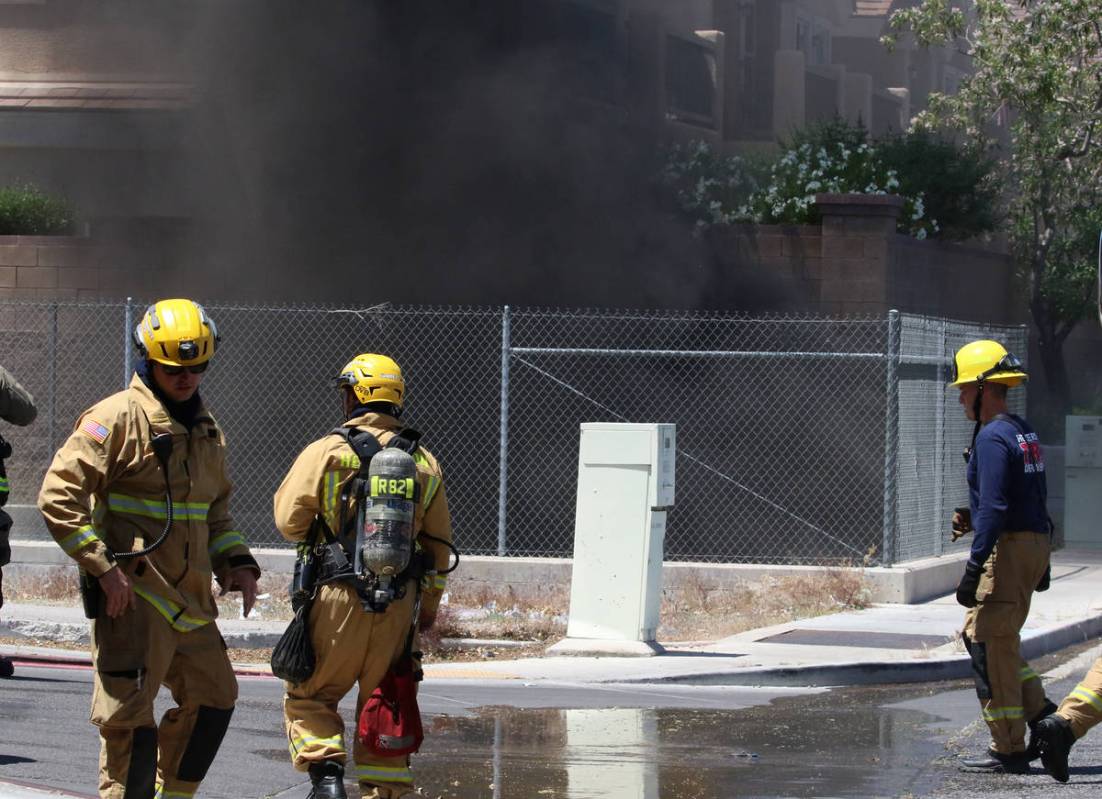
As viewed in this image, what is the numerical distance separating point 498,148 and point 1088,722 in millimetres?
12458

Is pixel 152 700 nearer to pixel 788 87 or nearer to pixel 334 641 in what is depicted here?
pixel 334 641

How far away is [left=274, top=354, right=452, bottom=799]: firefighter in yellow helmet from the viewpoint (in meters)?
5.23

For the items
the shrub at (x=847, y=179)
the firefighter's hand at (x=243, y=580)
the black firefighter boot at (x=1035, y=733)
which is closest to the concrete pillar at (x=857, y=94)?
the shrub at (x=847, y=179)

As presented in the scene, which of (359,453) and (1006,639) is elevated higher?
(359,453)

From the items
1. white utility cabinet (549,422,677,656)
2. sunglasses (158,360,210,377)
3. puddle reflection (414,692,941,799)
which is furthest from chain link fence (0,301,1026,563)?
sunglasses (158,360,210,377)

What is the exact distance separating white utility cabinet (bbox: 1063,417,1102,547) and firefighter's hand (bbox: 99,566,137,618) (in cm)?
1269

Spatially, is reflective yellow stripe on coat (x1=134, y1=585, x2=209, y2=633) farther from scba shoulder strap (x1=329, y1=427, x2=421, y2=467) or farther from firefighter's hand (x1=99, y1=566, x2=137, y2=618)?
scba shoulder strap (x1=329, y1=427, x2=421, y2=467)

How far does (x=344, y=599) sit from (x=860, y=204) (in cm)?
1044

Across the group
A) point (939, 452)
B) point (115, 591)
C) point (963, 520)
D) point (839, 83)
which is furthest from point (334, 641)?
point (839, 83)

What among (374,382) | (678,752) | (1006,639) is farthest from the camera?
(678,752)

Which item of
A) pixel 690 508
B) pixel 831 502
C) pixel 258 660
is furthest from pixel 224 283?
pixel 258 660

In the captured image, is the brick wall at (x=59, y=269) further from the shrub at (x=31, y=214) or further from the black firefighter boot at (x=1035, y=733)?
the black firefighter boot at (x=1035, y=733)

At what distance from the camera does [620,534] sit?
9789mm

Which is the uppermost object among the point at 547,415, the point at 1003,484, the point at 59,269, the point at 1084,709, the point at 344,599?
the point at 59,269
